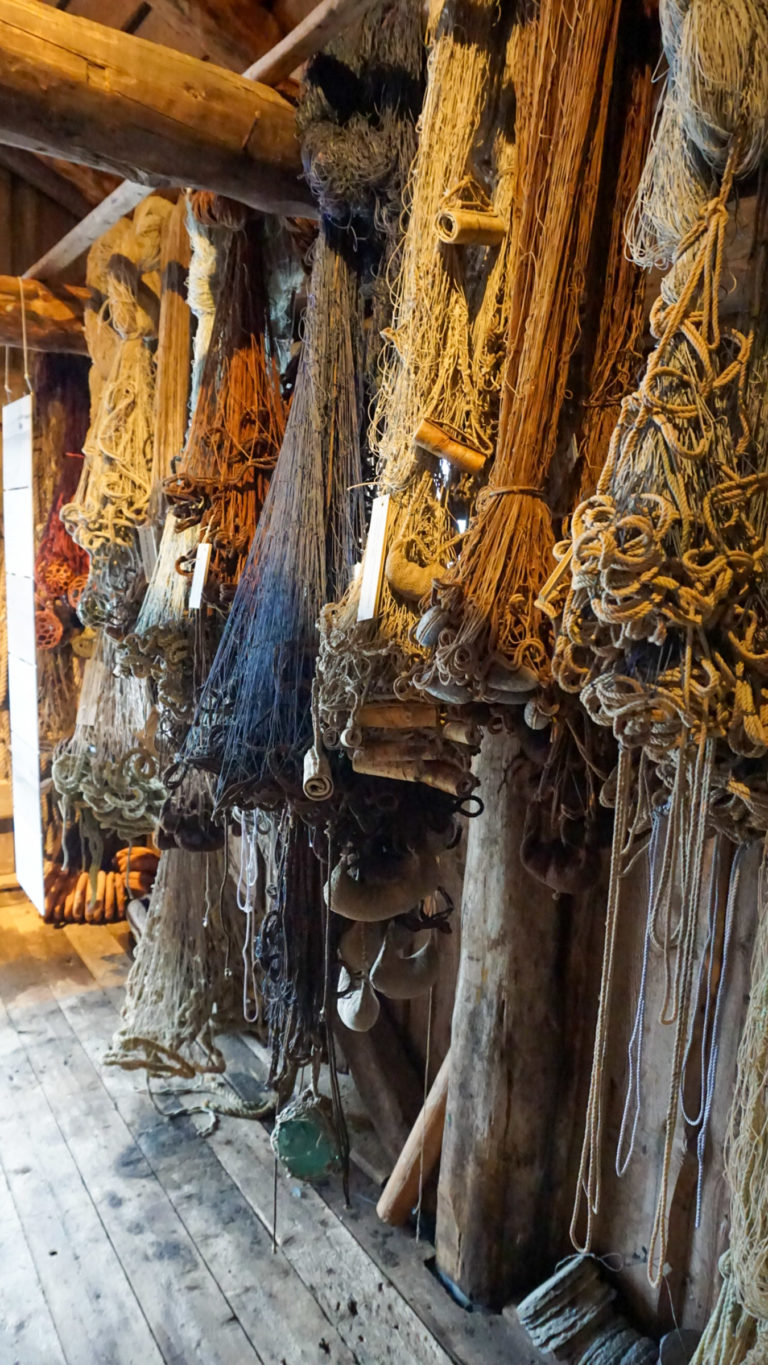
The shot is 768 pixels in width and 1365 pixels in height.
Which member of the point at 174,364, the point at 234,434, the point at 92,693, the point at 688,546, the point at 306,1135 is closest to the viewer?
the point at 688,546

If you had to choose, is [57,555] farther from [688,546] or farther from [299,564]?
[688,546]

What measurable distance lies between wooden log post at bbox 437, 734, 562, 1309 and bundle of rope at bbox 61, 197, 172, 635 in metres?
1.08

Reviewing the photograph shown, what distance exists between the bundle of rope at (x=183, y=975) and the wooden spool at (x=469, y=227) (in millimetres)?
1572

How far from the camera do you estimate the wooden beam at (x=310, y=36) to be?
1.43m

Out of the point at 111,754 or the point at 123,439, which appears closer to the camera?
the point at 123,439

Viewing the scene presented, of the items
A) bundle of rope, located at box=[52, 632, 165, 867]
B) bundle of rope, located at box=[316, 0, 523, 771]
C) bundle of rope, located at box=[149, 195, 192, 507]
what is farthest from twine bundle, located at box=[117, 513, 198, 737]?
bundle of rope, located at box=[316, 0, 523, 771]

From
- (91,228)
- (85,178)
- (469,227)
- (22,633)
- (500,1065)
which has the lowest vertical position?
(500,1065)

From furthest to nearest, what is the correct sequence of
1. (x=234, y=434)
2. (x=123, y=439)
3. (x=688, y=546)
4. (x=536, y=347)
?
(x=123, y=439) → (x=234, y=434) → (x=536, y=347) → (x=688, y=546)

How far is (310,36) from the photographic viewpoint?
1496 millimetres

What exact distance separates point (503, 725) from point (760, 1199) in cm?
59

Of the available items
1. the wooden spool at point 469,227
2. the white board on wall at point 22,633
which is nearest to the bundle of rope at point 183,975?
the white board on wall at point 22,633

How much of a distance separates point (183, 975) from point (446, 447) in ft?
5.36

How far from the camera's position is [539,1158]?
1.70 meters

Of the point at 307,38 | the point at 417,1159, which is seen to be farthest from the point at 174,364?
the point at 417,1159
